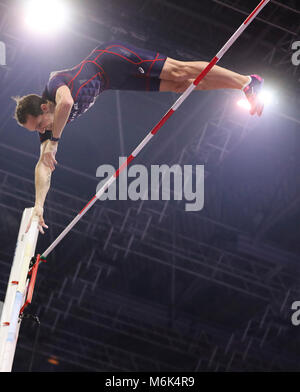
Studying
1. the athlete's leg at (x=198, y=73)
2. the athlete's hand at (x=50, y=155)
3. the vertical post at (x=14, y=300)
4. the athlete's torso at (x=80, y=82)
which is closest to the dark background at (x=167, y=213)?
the athlete's leg at (x=198, y=73)

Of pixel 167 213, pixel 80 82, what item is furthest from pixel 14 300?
pixel 167 213

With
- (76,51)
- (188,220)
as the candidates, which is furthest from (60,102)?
(188,220)

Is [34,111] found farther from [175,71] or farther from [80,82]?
[175,71]

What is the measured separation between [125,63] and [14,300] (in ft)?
6.04

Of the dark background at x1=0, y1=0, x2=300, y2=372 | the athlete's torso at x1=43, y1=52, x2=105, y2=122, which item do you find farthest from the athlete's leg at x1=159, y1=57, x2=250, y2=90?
the dark background at x1=0, y1=0, x2=300, y2=372

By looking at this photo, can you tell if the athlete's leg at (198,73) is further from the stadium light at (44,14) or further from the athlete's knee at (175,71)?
the stadium light at (44,14)

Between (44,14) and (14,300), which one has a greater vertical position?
(44,14)

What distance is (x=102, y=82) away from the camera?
441 centimetres

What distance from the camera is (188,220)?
10484 millimetres

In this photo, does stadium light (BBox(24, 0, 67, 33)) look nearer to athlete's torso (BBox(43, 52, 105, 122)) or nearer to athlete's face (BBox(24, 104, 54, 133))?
athlete's torso (BBox(43, 52, 105, 122))

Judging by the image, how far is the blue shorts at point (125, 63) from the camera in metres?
4.34

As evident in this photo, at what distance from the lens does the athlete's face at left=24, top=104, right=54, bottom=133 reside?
13.9 ft

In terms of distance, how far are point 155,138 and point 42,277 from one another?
3232 mm

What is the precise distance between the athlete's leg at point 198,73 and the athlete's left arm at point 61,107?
0.73 meters
